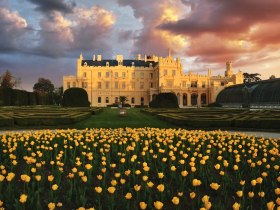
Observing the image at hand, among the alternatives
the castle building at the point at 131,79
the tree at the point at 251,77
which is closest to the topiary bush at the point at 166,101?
the castle building at the point at 131,79

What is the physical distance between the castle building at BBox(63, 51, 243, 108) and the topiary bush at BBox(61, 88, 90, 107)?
109ft

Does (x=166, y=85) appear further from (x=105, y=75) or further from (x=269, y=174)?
(x=269, y=174)

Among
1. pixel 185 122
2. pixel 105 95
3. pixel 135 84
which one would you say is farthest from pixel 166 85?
pixel 185 122

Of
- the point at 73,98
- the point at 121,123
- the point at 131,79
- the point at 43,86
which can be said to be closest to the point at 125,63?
the point at 131,79

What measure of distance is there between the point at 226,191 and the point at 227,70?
283 ft

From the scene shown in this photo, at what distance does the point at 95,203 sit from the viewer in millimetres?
5617

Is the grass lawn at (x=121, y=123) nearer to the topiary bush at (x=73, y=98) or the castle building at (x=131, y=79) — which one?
the topiary bush at (x=73, y=98)

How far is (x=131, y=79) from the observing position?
3477 inches

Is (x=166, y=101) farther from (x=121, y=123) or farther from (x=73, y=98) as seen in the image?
(x=121, y=123)

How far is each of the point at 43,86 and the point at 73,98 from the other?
76.0 meters

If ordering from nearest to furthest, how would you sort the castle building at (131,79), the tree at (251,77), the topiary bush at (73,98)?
the topiary bush at (73,98), the castle building at (131,79), the tree at (251,77)

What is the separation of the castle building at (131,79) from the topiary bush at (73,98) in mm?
33319

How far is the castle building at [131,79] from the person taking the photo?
82.5 meters

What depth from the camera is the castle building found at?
8250 cm
